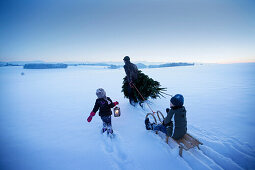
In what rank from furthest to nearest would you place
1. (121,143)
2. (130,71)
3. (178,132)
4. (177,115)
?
(130,71) < (121,143) < (178,132) < (177,115)

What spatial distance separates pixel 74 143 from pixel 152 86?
15.6ft

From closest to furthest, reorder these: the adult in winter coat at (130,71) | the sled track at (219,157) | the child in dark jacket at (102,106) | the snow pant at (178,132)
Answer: the sled track at (219,157), the snow pant at (178,132), the child in dark jacket at (102,106), the adult in winter coat at (130,71)

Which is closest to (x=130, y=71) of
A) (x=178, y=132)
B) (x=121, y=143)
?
(x=121, y=143)

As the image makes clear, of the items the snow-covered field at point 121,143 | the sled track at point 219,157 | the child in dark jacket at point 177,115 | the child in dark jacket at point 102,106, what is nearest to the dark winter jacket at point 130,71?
the snow-covered field at point 121,143

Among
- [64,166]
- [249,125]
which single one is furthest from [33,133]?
[249,125]

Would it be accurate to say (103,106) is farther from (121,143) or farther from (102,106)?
(121,143)

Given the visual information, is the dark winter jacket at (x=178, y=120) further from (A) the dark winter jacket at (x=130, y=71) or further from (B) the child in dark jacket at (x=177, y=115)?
(A) the dark winter jacket at (x=130, y=71)

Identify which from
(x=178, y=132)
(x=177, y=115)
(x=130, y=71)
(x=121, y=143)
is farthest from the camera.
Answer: (x=130, y=71)

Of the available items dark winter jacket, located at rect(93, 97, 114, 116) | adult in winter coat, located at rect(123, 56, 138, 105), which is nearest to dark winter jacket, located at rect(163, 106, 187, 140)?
dark winter jacket, located at rect(93, 97, 114, 116)

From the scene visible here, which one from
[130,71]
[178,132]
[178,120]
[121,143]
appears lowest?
[121,143]

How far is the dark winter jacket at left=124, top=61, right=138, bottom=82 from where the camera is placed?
6.42 meters

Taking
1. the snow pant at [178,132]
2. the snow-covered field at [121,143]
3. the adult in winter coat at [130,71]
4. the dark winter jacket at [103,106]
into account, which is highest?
the adult in winter coat at [130,71]

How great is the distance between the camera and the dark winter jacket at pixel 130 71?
6.42m

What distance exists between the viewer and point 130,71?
647cm
